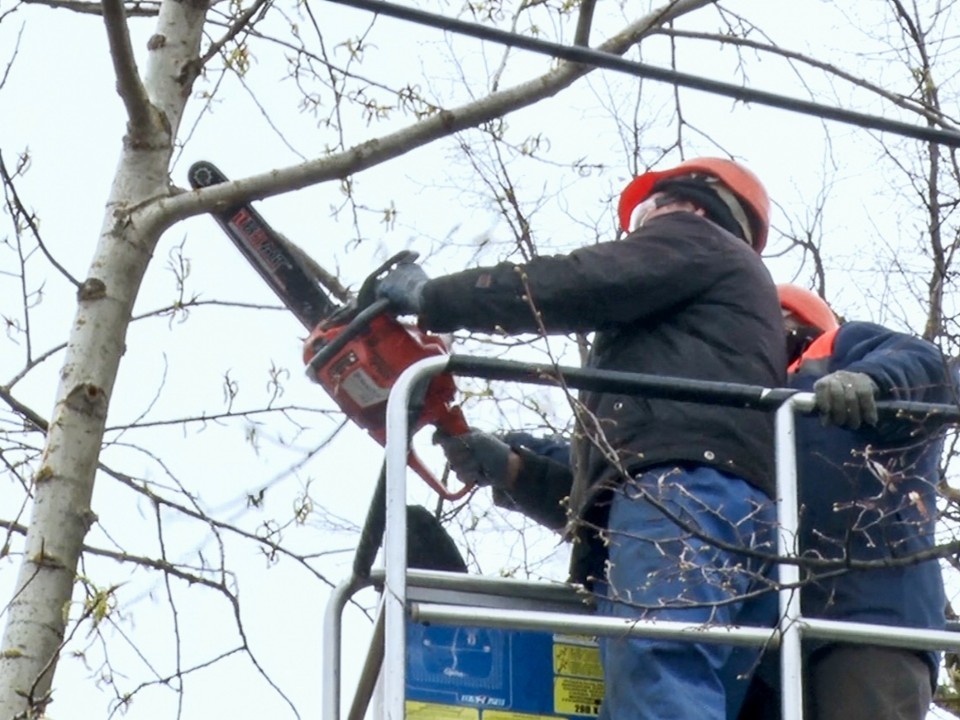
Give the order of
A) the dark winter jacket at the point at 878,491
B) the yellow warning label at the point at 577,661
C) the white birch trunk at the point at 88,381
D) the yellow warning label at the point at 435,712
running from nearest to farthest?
the dark winter jacket at the point at 878,491 → the yellow warning label at the point at 435,712 → the yellow warning label at the point at 577,661 → the white birch trunk at the point at 88,381

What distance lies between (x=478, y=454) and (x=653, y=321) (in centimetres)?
69

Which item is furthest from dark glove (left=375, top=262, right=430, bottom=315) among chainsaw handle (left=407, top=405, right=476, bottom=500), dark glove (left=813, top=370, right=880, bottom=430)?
dark glove (left=813, top=370, right=880, bottom=430)

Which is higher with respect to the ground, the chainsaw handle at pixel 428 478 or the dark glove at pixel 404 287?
the dark glove at pixel 404 287

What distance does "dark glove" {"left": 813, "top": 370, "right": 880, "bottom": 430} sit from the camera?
419 centimetres

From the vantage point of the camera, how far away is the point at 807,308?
531 cm

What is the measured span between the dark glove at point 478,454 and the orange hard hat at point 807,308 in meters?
0.91

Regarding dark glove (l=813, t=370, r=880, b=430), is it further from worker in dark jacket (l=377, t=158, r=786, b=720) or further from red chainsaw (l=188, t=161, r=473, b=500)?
red chainsaw (l=188, t=161, r=473, b=500)

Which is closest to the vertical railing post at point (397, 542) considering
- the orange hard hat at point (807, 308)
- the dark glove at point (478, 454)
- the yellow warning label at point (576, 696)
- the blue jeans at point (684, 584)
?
the blue jeans at point (684, 584)

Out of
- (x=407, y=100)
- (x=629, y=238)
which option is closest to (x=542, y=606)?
(x=629, y=238)

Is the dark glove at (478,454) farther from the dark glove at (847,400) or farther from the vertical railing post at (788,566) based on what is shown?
the dark glove at (847,400)

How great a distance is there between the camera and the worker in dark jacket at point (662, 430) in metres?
4.15

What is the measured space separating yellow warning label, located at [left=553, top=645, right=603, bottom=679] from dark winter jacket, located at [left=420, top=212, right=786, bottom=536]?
16.4 inches

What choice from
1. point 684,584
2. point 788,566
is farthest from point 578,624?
point 788,566

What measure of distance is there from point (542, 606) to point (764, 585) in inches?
26.7
